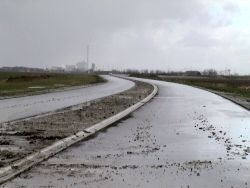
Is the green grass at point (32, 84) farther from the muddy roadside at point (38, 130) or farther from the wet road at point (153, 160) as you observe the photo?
the wet road at point (153, 160)

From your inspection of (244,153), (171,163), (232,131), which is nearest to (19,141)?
(171,163)

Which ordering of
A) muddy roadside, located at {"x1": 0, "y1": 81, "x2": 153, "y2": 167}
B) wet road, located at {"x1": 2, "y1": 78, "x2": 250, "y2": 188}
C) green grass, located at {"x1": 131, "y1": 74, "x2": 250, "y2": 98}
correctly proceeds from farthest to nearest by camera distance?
green grass, located at {"x1": 131, "y1": 74, "x2": 250, "y2": 98} → muddy roadside, located at {"x1": 0, "y1": 81, "x2": 153, "y2": 167} → wet road, located at {"x1": 2, "y1": 78, "x2": 250, "y2": 188}

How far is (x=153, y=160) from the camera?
34.9 ft

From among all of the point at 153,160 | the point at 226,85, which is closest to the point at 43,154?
the point at 153,160

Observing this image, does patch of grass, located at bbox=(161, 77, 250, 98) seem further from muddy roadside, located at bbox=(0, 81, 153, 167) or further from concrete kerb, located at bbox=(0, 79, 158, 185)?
concrete kerb, located at bbox=(0, 79, 158, 185)

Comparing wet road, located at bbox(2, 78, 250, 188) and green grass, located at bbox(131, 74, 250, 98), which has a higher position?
wet road, located at bbox(2, 78, 250, 188)

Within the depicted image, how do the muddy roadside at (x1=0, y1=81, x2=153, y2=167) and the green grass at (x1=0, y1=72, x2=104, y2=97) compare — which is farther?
the green grass at (x1=0, y1=72, x2=104, y2=97)

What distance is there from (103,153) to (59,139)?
2164 mm

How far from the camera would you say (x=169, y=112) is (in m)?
23.5

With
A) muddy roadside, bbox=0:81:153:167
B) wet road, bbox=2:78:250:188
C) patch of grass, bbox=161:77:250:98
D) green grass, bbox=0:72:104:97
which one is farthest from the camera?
patch of grass, bbox=161:77:250:98

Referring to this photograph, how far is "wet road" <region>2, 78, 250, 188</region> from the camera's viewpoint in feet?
28.0

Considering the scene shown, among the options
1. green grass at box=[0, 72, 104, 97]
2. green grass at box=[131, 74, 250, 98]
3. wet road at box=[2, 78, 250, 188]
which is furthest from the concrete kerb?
green grass at box=[131, 74, 250, 98]

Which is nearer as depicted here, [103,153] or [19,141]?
[103,153]

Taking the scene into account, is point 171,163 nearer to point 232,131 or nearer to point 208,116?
point 232,131
